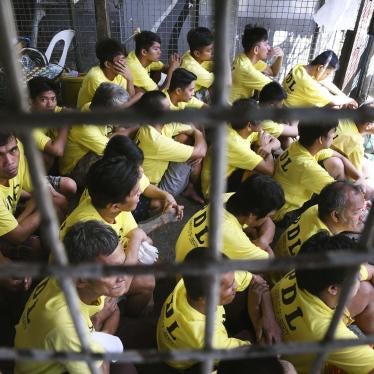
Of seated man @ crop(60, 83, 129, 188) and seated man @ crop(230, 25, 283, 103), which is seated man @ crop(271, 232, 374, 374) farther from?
seated man @ crop(230, 25, 283, 103)

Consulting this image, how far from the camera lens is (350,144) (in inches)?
151

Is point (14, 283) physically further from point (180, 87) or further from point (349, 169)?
point (349, 169)

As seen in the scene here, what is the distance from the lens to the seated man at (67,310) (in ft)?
5.51

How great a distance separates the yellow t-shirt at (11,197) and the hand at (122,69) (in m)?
1.73

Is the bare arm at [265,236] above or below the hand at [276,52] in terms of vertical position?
below

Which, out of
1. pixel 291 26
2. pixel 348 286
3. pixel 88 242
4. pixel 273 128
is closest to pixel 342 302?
pixel 348 286

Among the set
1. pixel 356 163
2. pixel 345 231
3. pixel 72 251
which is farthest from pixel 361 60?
pixel 72 251

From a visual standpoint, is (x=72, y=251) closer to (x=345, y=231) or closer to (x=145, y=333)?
(x=145, y=333)

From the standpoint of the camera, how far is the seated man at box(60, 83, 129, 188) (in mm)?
3373

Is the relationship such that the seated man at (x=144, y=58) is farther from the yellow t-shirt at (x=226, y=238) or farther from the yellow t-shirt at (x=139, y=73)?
the yellow t-shirt at (x=226, y=238)

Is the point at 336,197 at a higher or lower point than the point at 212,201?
lower

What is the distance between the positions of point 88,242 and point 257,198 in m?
1.04

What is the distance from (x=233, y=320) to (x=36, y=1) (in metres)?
4.89

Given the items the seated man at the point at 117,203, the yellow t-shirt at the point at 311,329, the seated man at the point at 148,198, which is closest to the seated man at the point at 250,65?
the seated man at the point at 148,198
